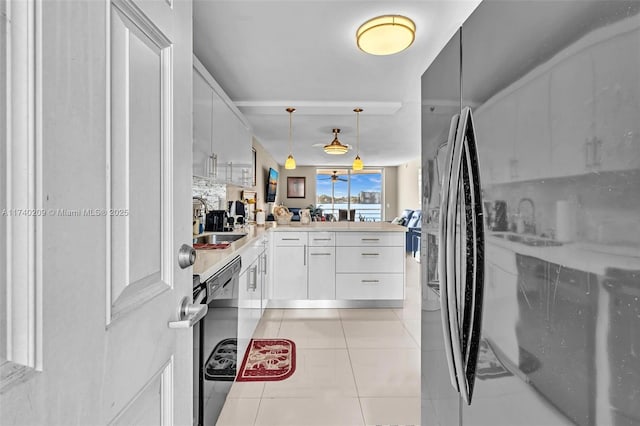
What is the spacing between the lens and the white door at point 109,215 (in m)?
0.39

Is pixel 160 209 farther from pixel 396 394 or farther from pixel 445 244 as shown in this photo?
pixel 396 394

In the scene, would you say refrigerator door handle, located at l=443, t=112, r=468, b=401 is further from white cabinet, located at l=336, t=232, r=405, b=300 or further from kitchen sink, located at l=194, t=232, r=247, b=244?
white cabinet, located at l=336, t=232, r=405, b=300

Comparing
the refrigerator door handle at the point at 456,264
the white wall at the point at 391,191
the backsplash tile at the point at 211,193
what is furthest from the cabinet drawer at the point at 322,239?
the white wall at the point at 391,191

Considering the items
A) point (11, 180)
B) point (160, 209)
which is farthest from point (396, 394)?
point (11, 180)

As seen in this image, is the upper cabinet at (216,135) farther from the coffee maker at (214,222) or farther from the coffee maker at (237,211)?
the coffee maker at (237,211)

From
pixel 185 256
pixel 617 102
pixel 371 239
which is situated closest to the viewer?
pixel 617 102

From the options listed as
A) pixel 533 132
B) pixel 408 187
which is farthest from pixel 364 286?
pixel 408 187

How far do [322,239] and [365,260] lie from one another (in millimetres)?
525

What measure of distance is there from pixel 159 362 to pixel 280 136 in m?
5.42

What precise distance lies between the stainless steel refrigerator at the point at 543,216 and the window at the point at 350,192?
999 cm

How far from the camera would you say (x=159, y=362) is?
0.65 meters

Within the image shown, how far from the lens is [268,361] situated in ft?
7.77

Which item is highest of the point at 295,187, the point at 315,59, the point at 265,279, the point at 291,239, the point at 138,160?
the point at 315,59

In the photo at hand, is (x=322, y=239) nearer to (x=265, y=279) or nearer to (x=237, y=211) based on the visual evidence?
(x=265, y=279)
